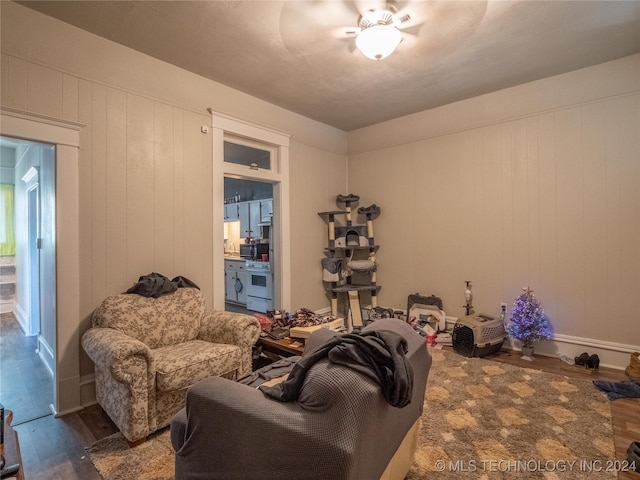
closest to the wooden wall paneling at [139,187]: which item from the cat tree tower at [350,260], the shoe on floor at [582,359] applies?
the cat tree tower at [350,260]

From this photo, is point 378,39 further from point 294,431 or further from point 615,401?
point 615,401

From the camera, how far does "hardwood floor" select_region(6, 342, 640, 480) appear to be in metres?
1.78

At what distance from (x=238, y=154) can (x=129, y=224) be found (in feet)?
7.34

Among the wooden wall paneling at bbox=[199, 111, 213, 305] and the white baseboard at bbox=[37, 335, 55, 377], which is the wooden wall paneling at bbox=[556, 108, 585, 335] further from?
the white baseboard at bbox=[37, 335, 55, 377]

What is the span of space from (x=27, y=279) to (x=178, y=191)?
310cm

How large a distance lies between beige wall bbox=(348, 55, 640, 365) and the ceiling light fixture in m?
2.00

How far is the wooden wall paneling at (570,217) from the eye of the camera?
3.23m

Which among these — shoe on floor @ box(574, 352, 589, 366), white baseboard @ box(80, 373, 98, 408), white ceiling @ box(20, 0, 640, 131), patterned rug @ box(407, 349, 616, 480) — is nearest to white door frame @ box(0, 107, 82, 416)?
white baseboard @ box(80, 373, 98, 408)

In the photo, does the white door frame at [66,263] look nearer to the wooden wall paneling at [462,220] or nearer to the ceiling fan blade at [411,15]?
the ceiling fan blade at [411,15]


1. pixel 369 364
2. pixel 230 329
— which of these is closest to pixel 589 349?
pixel 369 364

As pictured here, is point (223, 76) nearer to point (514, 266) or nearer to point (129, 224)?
point (129, 224)

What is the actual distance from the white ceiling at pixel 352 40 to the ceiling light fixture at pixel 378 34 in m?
0.09

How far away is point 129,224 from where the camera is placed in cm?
275

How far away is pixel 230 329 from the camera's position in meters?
2.57
